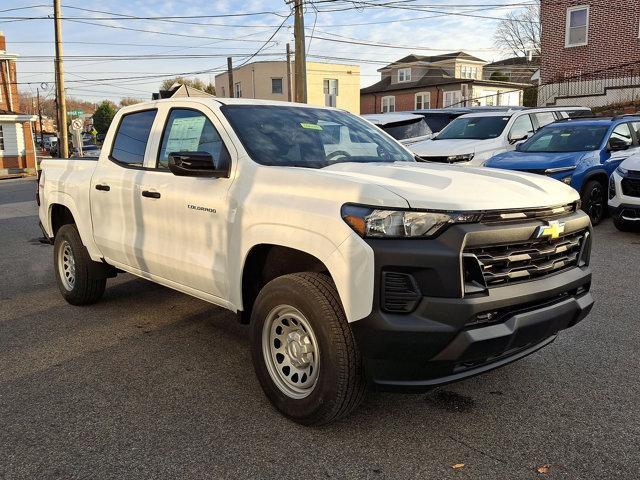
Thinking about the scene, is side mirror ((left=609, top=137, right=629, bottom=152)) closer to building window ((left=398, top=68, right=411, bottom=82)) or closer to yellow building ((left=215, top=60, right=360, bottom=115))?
yellow building ((left=215, top=60, right=360, bottom=115))

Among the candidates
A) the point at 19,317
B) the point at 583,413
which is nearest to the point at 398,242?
the point at 583,413

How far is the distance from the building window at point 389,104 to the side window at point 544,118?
3747 cm

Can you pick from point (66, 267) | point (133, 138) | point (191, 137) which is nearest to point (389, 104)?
point (66, 267)

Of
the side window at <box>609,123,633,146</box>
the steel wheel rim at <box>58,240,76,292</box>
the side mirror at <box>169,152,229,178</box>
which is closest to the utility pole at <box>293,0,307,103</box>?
the side window at <box>609,123,633,146</box>

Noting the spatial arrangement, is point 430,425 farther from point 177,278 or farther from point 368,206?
point 177,278

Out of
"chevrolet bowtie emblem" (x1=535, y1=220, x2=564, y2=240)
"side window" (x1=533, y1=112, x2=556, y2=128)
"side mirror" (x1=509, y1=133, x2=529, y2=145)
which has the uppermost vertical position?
"side window" (x1=533, y1=112, x2=556, y2=128)

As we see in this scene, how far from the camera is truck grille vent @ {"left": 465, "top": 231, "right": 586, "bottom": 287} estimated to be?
2.92 m

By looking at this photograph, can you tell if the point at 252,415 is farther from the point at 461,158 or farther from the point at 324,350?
the point at 461,158

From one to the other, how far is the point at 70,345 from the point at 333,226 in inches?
112

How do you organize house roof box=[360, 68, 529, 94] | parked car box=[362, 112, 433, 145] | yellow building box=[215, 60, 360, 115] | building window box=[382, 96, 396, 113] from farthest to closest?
1. yellow building box=[215, 60, 360, 115]
2. building window box=[382, 96, 396, 113]
3. house roof box=[360, 68, 529, 94]
4. parked car box=[362, 112, 433, 145]

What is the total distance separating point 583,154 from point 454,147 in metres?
2.90

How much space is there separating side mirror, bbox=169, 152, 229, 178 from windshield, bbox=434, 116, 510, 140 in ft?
31.3

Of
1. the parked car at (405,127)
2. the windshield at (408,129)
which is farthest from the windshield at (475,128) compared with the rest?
the windshield at (408,129)

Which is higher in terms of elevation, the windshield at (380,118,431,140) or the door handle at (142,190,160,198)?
the windshield at (380,118,431,140)
